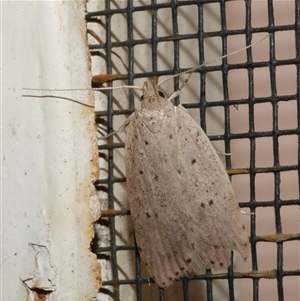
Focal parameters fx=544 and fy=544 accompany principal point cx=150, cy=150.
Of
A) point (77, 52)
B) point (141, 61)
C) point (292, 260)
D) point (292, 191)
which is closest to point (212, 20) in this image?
point (141, 61)

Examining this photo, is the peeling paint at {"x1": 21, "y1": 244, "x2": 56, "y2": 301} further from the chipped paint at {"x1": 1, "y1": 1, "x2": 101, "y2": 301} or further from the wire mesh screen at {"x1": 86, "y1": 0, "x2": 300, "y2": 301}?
the wire mesh screen at {"x1": 86, "y1": 0, "x2": 300, "y2": 301}

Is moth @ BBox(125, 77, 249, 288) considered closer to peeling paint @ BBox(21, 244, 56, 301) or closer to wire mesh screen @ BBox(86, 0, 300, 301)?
wire mesh screen @ BBox(86, 0, 300, 301)

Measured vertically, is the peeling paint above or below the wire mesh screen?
below

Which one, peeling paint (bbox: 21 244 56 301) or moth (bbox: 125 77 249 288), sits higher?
moth (bbox: 125 77 249 288)

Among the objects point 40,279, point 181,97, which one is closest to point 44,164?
point 40,279

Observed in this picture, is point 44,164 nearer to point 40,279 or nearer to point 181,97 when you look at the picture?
point 40,279

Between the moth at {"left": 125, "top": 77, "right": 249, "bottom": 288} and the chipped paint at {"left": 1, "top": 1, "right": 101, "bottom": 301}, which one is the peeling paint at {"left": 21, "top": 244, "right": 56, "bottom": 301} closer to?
the chipped paint at {"left": 1, "top": 1, "right": 101, "bottom": 301}

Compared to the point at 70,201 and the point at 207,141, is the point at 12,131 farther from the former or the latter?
the point at 207,141

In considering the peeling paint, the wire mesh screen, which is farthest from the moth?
the peeling paint
